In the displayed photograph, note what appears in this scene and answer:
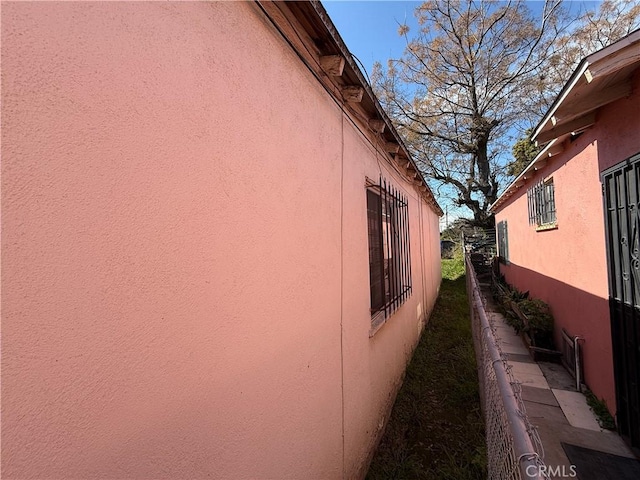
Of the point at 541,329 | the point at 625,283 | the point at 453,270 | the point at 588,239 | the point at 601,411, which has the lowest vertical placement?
the point at 601,411

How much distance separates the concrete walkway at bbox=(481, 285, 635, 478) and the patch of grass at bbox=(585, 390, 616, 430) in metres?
0.06

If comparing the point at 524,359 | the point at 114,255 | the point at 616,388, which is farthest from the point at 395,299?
the point at 114,255

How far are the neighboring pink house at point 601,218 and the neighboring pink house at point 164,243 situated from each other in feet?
9.78

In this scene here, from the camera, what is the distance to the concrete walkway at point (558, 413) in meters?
3.27

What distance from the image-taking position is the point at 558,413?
3.97 metres

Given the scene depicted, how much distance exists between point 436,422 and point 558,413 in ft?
5.75

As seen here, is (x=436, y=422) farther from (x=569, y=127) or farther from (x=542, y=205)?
Result: (x=542, y=205)

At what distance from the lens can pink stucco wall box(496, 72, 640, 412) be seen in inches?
133

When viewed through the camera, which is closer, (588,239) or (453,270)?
(588,239)

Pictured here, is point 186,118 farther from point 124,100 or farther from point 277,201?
point 277,201

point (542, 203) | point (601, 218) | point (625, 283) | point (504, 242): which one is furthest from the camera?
point (504, 242)

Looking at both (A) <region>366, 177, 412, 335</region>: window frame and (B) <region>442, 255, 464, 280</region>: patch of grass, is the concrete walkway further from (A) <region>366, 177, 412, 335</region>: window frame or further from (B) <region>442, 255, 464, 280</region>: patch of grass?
(B) <region>442, 255, 464, 280</region>: patch of grass

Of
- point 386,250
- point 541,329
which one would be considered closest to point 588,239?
point 541,329

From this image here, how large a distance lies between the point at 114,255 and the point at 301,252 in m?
1.14
